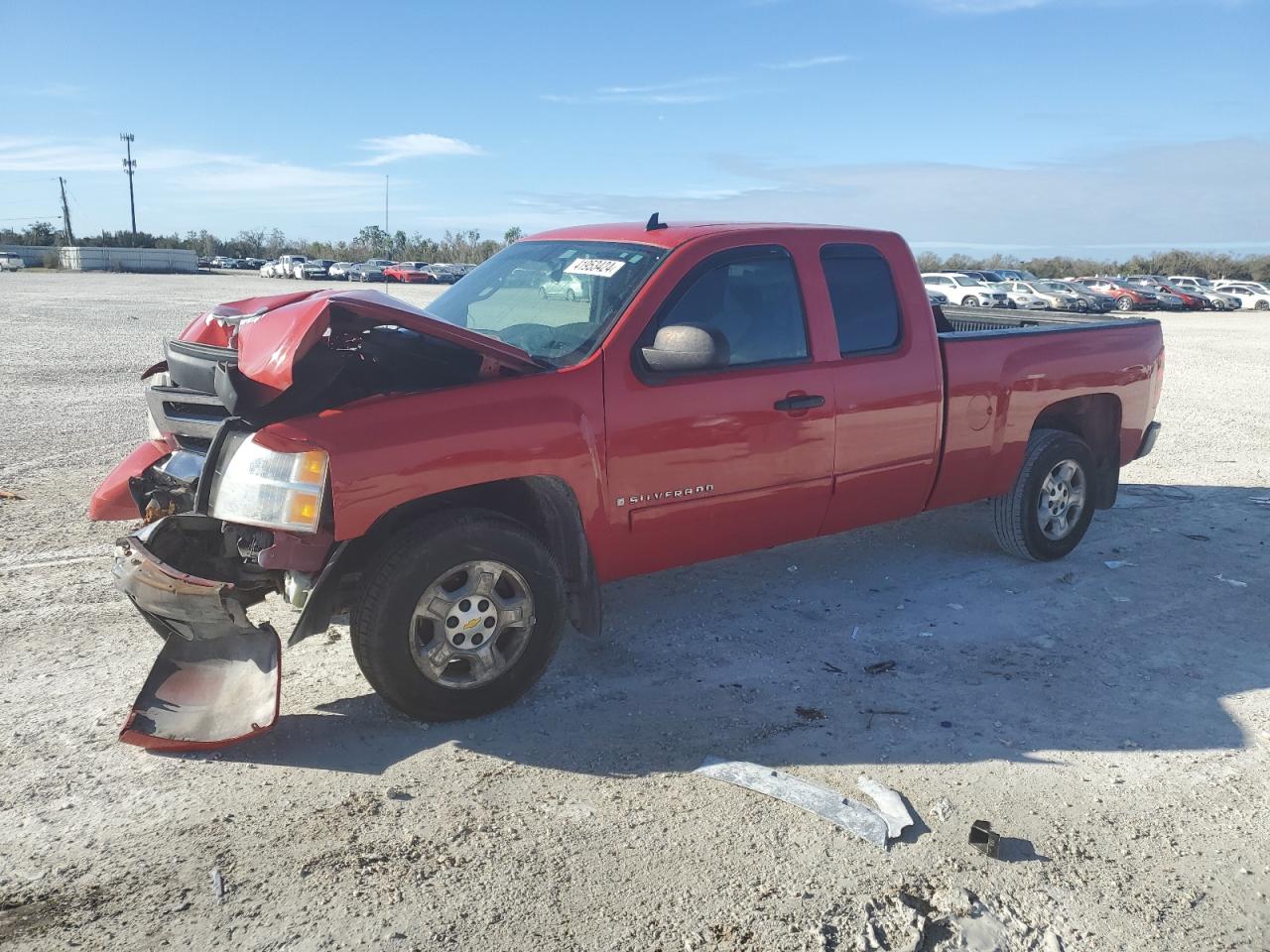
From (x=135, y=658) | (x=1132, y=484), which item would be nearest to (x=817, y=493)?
(x=135, y=658)

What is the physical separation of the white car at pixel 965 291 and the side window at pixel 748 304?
108ft

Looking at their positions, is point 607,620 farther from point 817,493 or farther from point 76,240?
point 76,240

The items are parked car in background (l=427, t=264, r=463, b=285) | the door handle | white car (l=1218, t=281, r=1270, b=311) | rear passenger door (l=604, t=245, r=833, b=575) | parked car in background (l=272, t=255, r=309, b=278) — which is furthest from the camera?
parked car in background (l=272, t=255, r=309, b=278)

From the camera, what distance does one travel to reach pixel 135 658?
4.35 metres

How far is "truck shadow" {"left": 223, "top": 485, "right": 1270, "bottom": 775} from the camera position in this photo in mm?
3799

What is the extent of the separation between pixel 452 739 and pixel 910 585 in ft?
9.81

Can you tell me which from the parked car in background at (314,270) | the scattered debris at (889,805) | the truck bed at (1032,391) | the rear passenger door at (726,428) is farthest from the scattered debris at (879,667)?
the parked car in background at (314,270)

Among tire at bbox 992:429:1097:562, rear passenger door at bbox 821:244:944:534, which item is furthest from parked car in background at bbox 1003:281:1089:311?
rear passenger door at bbox 821:244:944:534

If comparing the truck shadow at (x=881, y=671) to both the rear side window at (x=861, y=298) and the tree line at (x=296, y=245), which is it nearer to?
the rear side window at (x=861, y=298)

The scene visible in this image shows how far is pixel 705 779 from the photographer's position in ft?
11.6

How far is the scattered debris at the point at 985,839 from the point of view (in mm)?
3156

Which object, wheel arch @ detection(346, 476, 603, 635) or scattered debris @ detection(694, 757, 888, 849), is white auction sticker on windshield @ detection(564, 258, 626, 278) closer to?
wheel arch @ detection(346, 476, 603, 635)

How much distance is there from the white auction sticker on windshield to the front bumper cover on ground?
2007 millimetres

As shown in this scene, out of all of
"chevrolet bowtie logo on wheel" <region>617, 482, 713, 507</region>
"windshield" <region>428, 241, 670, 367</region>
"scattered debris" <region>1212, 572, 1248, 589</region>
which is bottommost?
"scattered debris" <region>1212, 572, 1248, 589</region>
